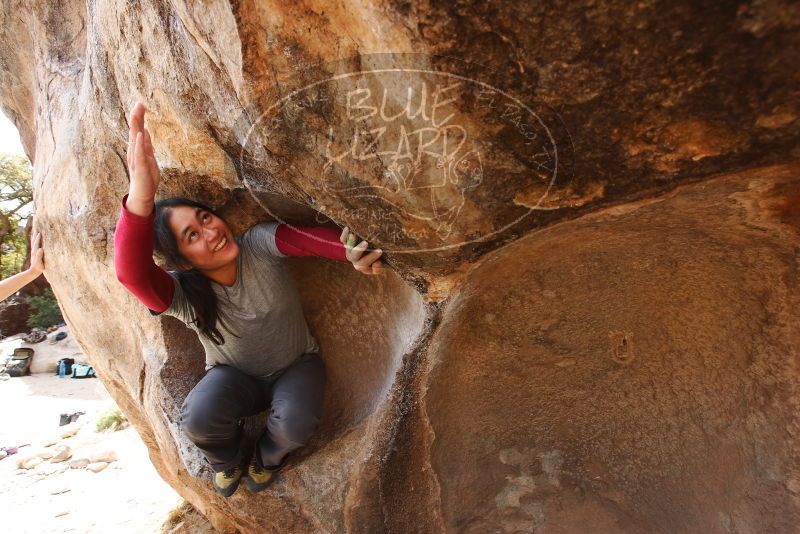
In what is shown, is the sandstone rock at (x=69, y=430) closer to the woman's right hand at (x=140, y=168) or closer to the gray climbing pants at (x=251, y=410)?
the gray climbing pants at (x=251, y=410)

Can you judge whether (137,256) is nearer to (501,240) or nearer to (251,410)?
(251,410)

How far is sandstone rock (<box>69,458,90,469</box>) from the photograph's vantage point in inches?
141

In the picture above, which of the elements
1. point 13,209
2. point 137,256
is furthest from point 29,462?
point 13,209

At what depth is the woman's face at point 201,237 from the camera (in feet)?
4.60

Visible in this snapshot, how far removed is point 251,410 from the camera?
1.61 meters

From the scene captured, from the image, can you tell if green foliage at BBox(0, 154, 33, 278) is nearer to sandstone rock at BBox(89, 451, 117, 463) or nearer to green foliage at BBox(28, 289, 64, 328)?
green foliage at BBox(28, 289, 64, 328)

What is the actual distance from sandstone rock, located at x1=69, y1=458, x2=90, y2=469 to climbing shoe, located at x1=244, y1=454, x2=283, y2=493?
2685 millimetres

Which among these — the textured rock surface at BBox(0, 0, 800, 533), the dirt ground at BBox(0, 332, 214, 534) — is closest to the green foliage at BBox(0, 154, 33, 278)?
the dirt ground at BBox(0, 332, 214, 534)

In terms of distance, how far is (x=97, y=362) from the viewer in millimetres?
2207

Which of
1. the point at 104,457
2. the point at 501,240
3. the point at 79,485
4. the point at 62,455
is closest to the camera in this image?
the point at 501,240

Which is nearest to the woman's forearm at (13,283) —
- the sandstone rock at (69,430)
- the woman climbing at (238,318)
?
the woman climbing at (238,318)

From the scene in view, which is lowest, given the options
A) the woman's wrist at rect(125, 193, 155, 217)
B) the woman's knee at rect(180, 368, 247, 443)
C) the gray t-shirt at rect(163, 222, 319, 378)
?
the woman's knee at rect(180, 368, 247, 443)

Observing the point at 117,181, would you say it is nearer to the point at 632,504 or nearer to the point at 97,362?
the point at 97,362

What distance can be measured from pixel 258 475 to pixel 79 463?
278cm
